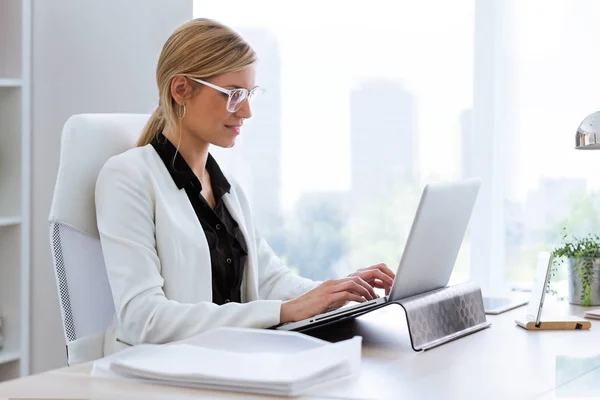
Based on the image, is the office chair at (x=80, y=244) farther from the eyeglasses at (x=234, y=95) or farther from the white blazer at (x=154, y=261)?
the eyeglasses at (x=234, y=95)

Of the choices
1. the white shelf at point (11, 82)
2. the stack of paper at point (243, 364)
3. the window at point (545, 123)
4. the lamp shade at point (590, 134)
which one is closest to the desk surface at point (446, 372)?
the stack of paper at point (243, 364)

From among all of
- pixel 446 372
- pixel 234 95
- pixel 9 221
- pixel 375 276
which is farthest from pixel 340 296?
pixel 9 221

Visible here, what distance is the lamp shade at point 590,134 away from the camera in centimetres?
220

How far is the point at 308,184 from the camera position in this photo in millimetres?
3566

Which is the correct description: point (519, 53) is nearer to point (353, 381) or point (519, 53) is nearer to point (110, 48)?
point (110, 48)

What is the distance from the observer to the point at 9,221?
10.1 feet

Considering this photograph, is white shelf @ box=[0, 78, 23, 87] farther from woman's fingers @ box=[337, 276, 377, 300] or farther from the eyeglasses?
woman's fingers @ box=[337, 276, 377, 300]

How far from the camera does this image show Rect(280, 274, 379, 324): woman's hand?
170 cm

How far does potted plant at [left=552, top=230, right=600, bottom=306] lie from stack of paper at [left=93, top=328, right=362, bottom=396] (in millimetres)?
1026

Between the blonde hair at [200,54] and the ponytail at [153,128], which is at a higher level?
the blonde hair at [200,54]

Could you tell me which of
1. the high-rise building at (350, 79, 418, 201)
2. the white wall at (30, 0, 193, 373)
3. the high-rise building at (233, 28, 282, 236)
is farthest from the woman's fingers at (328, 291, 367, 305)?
the high-rise building at (233, 28, 282, 236)

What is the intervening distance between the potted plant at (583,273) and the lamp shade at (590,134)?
236 mm

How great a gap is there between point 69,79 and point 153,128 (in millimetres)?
1194

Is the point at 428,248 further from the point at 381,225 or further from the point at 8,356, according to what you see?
the point at 8,356
